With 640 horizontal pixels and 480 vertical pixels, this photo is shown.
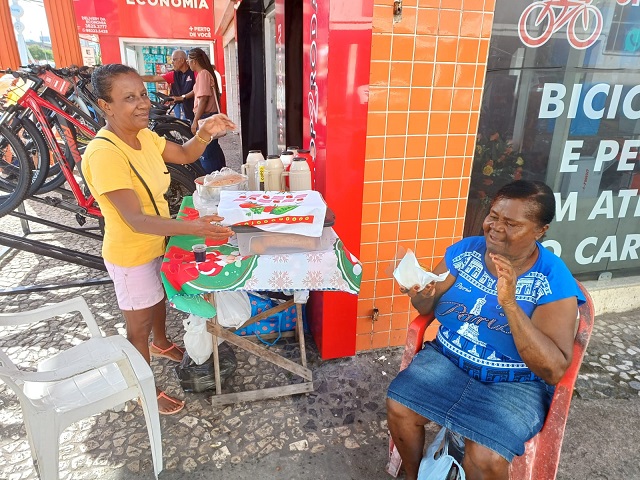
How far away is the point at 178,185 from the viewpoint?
465 cm

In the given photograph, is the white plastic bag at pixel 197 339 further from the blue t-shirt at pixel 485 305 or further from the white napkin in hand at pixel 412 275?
the blue t-shirt at pixel 485 305

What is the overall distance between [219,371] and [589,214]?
2.82 metres

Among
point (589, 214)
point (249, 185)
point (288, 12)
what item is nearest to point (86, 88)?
point (288, 12)

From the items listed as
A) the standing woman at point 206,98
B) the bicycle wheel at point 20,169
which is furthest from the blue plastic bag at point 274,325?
the standing woman at point 206,98

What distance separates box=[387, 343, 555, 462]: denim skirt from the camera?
4.66ft

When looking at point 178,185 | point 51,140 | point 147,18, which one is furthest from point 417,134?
point 147,18

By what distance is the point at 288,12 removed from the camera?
3.23 meters

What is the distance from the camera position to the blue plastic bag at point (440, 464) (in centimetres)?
153

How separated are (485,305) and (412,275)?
0.30 m

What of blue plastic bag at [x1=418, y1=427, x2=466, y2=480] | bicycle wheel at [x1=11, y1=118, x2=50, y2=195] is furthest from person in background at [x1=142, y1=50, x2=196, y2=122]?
blue plastic bag at [x1=418, y1=427, x2=466, y2=480]

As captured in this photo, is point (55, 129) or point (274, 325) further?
point (55, 129)

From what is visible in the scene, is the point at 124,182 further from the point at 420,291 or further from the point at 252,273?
the point at 420,291

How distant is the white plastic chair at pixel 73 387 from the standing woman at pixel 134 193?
0.26 meters

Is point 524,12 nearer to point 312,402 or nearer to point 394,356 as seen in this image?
point 394,356
